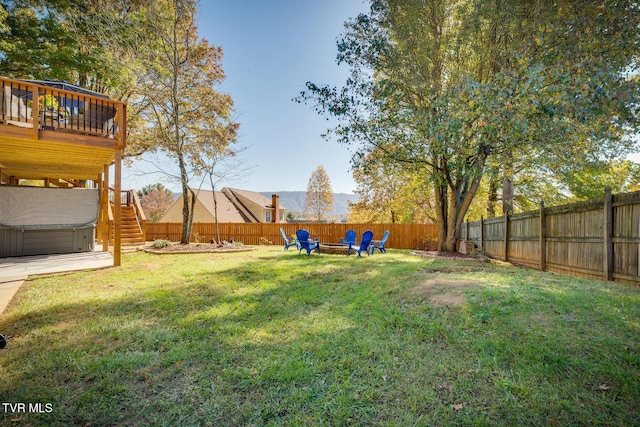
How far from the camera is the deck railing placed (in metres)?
6.54

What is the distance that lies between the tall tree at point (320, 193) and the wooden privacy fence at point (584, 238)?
102 feet

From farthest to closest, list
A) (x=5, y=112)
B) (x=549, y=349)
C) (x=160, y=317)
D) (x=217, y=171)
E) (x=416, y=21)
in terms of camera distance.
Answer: (x=217, y=171) < (x=416, y=21) < (x=5, y=112) < (x=160, y=317) < (x=549, y=349)

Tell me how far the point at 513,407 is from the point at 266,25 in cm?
1208

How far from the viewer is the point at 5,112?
679cm

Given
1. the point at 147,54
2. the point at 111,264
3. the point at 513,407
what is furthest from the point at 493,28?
the point at 147,54

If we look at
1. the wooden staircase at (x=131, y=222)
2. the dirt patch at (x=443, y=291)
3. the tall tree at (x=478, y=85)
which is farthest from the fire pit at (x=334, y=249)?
the wooden staircase at (x=131, y=222)

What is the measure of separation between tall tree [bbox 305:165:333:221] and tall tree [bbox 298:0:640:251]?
26834 mm

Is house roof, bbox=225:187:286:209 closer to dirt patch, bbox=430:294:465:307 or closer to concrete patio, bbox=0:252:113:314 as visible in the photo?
concrete patio, bbox=0:252:113:314

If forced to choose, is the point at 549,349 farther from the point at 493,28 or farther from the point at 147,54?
the point at 147,54

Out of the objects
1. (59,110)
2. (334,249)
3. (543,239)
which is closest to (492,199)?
(543,239)

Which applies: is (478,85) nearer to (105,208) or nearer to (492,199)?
(105,208)

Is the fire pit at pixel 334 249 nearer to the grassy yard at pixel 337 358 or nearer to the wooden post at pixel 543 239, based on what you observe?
the wooden post at pixel 543 239

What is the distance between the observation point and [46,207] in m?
9.08

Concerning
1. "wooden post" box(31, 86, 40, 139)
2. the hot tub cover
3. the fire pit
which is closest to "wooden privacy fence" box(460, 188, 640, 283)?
the fire pit
